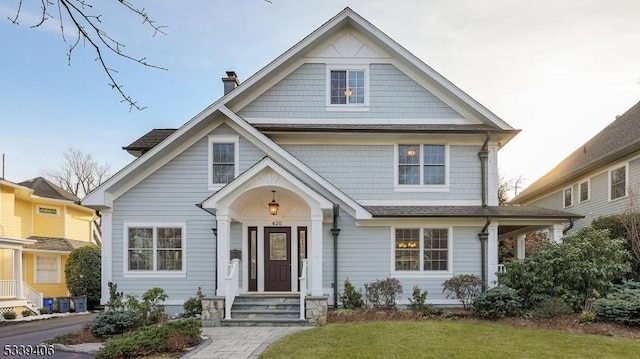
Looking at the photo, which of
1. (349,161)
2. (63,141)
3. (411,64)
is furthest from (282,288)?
(63,141)

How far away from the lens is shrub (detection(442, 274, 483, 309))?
12.0 m

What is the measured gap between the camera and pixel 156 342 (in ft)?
26.6

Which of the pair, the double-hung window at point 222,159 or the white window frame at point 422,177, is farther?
the white window frame at point 422,177

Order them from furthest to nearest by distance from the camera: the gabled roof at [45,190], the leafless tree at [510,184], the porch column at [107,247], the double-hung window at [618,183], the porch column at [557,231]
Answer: the leafless tree at [510,184] → the gabled roof at [45,190] → the double-hung window at [618,183] → the porch column at [557,231] → the porch column at [107,247]

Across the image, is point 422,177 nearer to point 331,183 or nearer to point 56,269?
point 331,183

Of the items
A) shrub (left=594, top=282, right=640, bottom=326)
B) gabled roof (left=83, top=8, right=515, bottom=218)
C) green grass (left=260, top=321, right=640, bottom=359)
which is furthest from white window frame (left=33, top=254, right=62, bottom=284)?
shrub (left=594, top=282, right=640, bottom=326)

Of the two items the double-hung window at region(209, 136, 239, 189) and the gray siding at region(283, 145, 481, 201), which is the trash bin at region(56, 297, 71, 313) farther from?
the gray siding at region(283, 145, 481, 201)

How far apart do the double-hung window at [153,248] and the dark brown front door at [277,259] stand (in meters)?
2.47

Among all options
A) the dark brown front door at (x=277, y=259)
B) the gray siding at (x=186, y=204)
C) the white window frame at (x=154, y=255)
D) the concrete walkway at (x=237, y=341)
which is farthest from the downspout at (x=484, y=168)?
the white window frame at (x=154, y=255)

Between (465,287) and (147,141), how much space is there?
10.8m

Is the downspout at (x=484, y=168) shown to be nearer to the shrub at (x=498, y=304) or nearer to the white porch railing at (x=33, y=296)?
the shrub at (x=498, y=304)

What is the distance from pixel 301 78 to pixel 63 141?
1424 inches

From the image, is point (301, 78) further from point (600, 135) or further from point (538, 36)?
point (600, 135)

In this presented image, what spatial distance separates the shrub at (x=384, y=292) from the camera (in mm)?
12195
